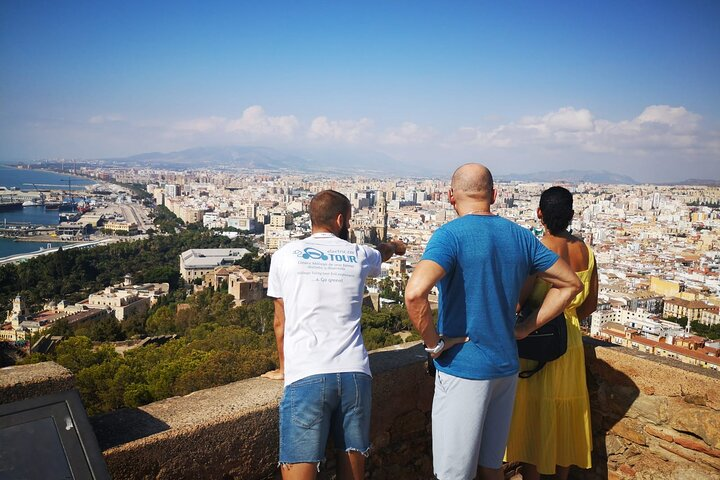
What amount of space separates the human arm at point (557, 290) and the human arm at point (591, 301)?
0.40 meters

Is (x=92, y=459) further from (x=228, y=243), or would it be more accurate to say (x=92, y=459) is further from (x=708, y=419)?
(x=228, y=243)

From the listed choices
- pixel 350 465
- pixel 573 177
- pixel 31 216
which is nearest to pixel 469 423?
pixel 350 465

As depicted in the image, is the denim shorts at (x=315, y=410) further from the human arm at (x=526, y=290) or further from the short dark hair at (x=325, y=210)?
the human arm at (x=526, y=290)

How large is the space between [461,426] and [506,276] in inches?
16.8

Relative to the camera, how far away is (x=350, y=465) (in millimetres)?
1478

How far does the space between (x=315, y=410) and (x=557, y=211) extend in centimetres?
108

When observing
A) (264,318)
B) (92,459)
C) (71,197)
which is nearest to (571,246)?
(92,459)

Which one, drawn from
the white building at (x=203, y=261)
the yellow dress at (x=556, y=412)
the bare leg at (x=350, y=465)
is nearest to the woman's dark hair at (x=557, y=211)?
the yellow dress at (x=556, y=412)

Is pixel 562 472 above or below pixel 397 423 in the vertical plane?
below

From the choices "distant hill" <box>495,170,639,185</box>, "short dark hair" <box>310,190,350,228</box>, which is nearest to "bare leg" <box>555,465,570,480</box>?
"short dark hair" <box>310,190,350,228</box>

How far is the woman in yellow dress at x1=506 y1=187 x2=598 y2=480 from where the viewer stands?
1.88 metres

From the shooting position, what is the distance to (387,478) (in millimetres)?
1998

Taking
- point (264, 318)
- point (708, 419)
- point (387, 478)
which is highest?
point (708, 419)

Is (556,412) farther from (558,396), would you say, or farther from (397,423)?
(397,423)
